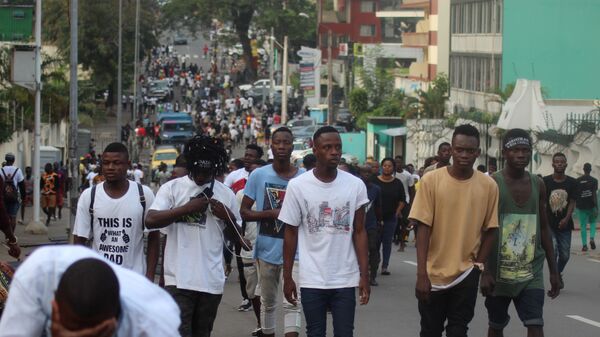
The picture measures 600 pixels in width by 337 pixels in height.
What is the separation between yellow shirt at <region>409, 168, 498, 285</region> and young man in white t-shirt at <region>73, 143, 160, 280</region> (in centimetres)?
191

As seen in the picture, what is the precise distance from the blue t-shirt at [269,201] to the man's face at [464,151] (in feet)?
6.24

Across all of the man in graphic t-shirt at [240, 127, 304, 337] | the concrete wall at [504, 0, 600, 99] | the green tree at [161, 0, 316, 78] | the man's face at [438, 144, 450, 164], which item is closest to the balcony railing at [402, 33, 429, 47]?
the concrete wall at [504, 0, 600, 99]

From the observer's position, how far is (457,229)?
8.20 meters

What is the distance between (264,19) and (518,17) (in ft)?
181

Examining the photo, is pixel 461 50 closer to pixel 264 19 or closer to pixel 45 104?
pixel 45 104

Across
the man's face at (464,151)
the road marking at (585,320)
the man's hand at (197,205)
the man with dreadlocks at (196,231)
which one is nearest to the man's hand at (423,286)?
the man's face at (464,151)

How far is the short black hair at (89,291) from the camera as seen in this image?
11.6 ft

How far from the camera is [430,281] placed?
323 inches

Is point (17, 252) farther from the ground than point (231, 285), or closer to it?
farther from the ground

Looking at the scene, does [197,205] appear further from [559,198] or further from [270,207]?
[559,198]

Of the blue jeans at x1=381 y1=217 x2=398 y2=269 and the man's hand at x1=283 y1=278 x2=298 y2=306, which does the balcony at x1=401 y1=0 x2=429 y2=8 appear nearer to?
the blue jeans at x1=381 y1=217 x2=398 y2=269

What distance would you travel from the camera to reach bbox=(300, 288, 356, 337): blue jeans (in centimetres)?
822

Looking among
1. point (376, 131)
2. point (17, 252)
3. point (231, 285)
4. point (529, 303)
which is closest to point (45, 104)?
point (376, 131)

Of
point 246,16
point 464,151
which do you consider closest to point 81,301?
point 464,151
